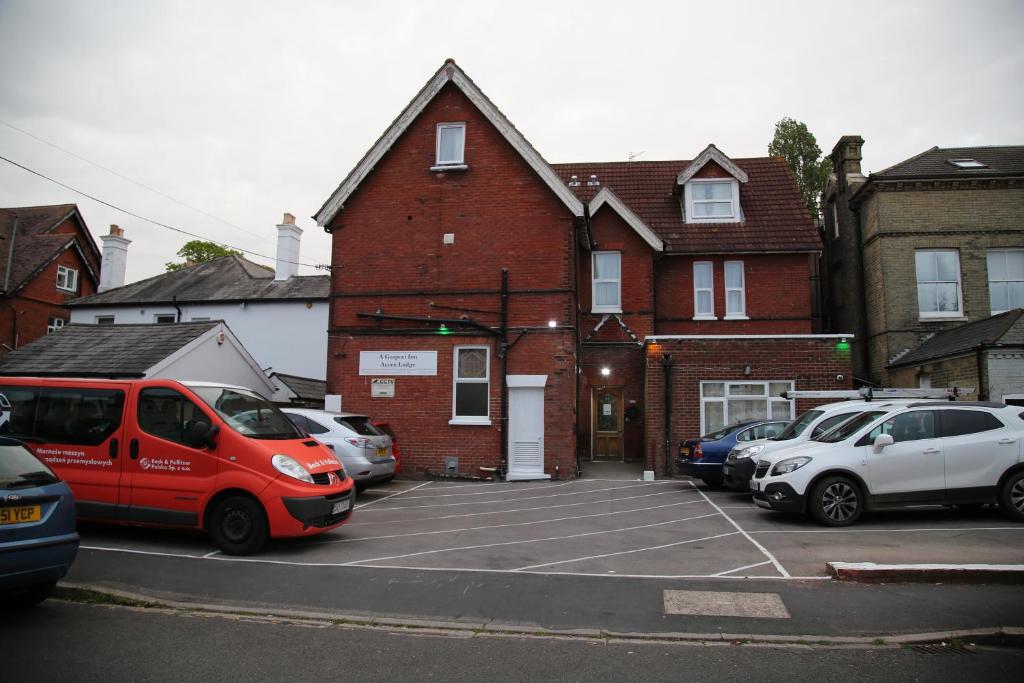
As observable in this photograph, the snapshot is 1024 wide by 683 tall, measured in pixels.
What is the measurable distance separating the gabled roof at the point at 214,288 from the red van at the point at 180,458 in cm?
1874

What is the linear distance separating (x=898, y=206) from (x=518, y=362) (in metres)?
13.7

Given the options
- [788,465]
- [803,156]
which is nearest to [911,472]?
[788,465]

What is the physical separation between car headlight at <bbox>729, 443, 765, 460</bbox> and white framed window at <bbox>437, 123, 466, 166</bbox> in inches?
391

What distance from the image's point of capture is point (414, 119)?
57.9 feet

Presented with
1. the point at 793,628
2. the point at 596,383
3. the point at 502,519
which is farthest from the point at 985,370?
the point at 793,628

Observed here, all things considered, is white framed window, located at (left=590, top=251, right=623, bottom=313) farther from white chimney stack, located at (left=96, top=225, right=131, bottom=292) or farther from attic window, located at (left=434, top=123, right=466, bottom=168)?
white chimney stack, located at (left=96, top=225, right=131, bottom=292)

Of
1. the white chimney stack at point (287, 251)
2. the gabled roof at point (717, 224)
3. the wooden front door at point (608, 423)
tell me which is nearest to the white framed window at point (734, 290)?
the gabled roof at point (717, 224)

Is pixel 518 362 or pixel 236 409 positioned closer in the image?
pixel 236 409

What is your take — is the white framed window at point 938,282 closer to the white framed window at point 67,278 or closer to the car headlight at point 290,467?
the car headlight at point 290,467

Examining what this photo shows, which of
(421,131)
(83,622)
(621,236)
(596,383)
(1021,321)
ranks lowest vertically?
(83,622)

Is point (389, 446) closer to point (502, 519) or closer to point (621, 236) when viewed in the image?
point (502, 519)

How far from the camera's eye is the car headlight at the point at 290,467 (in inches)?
321

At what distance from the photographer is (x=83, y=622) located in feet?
18.8

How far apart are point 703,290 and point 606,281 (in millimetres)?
3433
